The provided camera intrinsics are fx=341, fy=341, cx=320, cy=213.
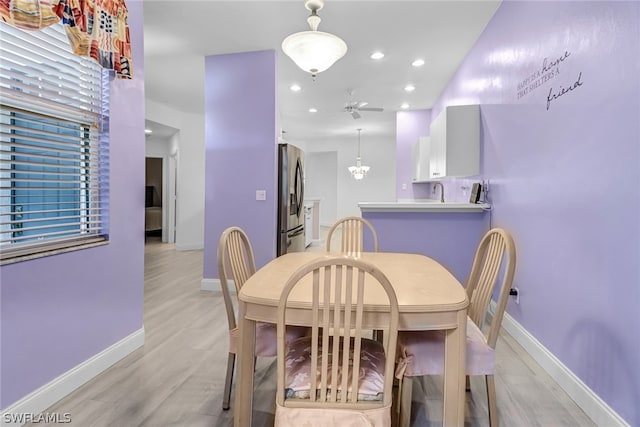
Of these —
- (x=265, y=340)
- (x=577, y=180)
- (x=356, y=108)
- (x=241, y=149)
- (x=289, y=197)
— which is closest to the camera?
(x=265, y=340)

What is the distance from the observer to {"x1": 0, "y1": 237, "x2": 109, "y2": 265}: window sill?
154cm

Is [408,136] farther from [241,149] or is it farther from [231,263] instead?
[231,263]

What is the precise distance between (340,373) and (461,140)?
9.94ft

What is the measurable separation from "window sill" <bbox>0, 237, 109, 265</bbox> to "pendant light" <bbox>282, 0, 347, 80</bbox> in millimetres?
1638

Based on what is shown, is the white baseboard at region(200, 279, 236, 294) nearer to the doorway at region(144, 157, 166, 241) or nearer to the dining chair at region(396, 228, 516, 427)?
the dining chair at region(396, 228, 516, 427)

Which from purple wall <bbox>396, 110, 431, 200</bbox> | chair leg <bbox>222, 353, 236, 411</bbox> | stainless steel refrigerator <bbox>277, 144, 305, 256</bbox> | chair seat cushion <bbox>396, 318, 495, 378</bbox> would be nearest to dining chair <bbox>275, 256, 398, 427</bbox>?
chair seat cushion <bbox>396, 318, 495, 378</bbox>

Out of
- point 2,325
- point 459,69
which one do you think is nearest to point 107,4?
point 2,325

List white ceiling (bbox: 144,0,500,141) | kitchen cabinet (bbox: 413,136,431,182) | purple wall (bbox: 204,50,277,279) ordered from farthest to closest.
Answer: kitchen cabinet (bbox: 413,136,431,182)
purple wall (bbox: 204,50,277,279)
white ceiling (bbox: 144,0,500,141)

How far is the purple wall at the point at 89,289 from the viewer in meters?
1.57

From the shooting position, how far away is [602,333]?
5.50ft

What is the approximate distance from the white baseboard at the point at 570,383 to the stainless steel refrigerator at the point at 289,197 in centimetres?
245

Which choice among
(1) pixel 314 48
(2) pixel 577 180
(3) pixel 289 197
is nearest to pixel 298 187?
(3) pixel 289 197

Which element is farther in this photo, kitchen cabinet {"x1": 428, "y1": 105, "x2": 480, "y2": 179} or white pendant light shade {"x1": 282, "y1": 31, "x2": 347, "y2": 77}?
kitchen cabinet {"x1": 428, "y1": 105, "x2": 480, "y2": 179}

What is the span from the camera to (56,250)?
69.3 inches
